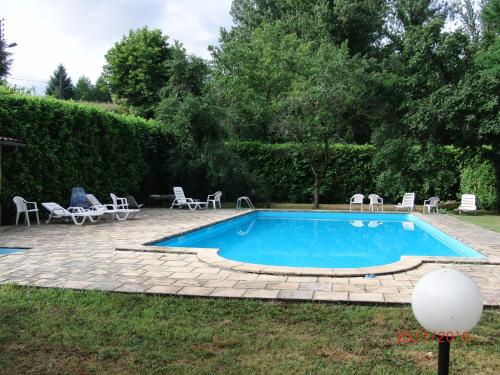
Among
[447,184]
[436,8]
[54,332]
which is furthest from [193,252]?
[436,8]

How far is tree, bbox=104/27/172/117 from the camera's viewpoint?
28656mm

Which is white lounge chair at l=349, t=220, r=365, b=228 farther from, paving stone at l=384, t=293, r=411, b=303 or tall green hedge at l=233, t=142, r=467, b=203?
paving stone at l=384, t=293, r=411, b=303

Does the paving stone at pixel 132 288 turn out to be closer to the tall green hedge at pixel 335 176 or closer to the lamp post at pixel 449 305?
the lamp post at pixel 449 305

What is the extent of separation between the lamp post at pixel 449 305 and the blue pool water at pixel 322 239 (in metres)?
5.72

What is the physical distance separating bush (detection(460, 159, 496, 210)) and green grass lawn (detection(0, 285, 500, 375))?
13874 mm

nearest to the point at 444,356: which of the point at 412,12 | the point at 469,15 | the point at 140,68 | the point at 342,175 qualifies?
the point at 342,175

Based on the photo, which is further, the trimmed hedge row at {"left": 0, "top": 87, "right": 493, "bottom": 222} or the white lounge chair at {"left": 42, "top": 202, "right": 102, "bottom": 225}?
the trimmed hedge row at {"left": 0, "top": 87, "right": 493, "bottom": 222}

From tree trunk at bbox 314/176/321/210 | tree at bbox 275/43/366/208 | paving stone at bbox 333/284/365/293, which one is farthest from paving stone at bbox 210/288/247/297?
tree trunk at bbox 314/176/321/210

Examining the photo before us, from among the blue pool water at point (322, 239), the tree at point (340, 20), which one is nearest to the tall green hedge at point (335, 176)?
the blue pool water at point (322, 239)

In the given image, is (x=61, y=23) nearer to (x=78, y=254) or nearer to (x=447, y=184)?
(x=78, y=254)

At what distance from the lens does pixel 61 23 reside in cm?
1164

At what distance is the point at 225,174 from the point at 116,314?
13.0 m

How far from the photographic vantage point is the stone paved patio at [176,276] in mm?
4777

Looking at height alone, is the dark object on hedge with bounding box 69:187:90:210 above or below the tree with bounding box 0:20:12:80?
below
